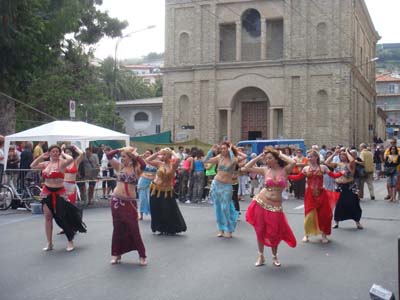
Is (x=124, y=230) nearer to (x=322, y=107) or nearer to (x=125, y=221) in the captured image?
(x=125, y=221)

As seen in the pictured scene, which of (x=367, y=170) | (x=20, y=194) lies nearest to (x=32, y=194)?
(x=20, y=194)

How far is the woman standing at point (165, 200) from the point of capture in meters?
11.8

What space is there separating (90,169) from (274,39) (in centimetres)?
2777

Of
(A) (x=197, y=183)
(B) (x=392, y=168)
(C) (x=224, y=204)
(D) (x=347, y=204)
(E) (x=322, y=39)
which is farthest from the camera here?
(E) (x=322, y=39)

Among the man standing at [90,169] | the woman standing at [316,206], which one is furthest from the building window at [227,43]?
the woman standing at [316,206]

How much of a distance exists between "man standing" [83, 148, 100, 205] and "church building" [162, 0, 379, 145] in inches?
925

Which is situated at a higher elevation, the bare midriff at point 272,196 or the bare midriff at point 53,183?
the bare midriff at point 53,183

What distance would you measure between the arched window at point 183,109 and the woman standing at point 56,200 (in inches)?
1304

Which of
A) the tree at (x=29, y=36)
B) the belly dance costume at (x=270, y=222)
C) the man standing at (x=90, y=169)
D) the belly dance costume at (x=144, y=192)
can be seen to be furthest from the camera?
the tree at (x=29, y=36)

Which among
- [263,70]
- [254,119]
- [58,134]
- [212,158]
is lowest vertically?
[212,158]

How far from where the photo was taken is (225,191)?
11.9 m

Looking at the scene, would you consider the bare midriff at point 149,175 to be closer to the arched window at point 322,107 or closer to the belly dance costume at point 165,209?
the belly dance costume at point 165,209

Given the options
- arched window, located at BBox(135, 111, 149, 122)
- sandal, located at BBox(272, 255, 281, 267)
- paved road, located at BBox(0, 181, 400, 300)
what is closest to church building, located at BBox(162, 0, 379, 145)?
arched window, located at BBox(135, 111, 149, 122)

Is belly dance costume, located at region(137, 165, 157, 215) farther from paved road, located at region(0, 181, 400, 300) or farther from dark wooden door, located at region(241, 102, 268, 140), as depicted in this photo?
dark wooden door, located at region(241, 102, 268, 140)
